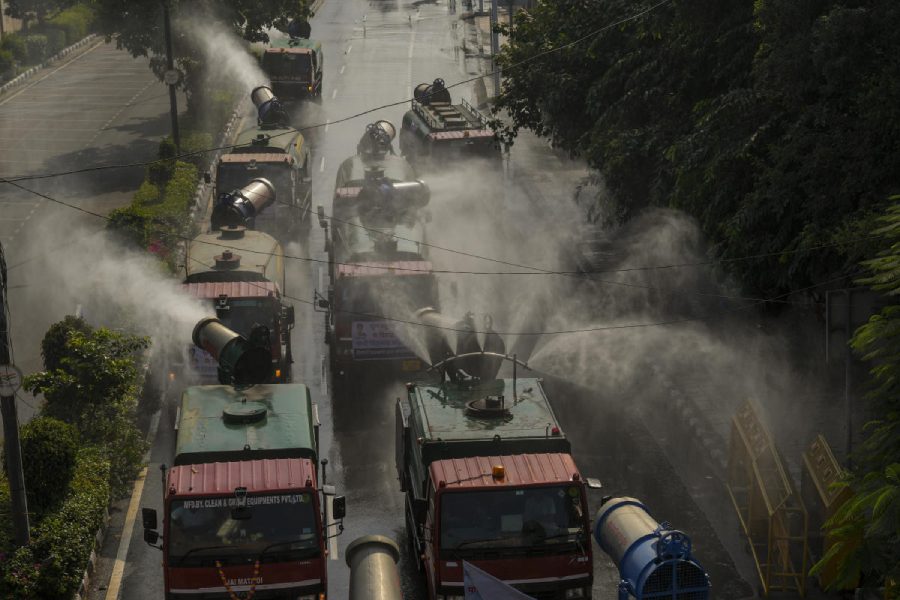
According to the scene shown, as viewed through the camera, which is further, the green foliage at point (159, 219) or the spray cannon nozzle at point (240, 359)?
the green foliage at point (159, 219)

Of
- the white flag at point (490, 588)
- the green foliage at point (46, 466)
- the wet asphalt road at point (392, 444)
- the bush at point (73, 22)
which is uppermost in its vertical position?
the bush at point (73, 22)

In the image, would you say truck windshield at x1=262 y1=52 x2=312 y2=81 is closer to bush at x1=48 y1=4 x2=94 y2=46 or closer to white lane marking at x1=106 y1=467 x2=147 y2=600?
bush at x1=48 y1=4 x2=94 y2=46

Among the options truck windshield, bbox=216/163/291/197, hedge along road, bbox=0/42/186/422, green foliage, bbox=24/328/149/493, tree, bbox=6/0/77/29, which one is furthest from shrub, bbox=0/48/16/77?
green foliage, bbox=24/328/149/493

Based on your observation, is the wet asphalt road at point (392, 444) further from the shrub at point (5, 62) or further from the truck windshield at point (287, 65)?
the shrub at point (5, 62)

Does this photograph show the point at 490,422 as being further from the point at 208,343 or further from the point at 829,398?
the point at 829,398

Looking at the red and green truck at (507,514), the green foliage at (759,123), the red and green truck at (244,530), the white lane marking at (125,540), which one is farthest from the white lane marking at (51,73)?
the red and green truck at (507,514)
